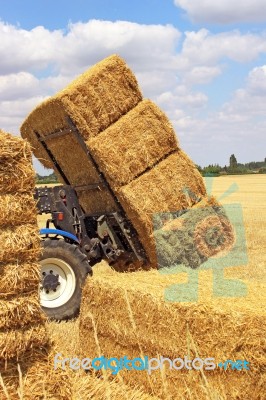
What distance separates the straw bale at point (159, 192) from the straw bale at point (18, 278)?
284cm

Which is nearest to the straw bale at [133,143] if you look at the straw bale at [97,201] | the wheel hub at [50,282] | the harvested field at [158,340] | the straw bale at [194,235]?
the straw bale at [97,201]

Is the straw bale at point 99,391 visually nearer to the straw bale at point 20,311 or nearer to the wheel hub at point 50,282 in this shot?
the straw bale at point 20,311

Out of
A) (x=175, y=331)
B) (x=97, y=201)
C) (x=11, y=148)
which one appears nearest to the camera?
(x=11, y=148)

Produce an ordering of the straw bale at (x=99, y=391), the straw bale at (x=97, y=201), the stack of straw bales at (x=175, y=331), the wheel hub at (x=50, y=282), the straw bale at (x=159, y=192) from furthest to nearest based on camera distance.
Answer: the straw bale at (x=97, y=201)
the wheel hub at (x=50, y=282)
the straw bale at (x=159, y=192)
the straw bale at (x=99, y=391)
the stack of straw bales at (x=175, y=331)

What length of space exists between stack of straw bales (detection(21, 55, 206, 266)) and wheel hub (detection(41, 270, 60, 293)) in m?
1.18

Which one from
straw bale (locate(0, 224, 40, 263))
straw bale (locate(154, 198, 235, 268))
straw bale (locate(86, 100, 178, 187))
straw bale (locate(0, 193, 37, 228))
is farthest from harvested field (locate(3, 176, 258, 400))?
straw bale (locate(86, 100, 178, 187))

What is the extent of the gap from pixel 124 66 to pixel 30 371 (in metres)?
4.47

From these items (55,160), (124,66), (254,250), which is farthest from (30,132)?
(254,250)

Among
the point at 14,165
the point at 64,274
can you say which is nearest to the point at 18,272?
the point at 14,165

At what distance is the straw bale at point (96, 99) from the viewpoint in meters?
7.07

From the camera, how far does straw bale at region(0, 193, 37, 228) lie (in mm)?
4164

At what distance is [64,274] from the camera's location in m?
7.42

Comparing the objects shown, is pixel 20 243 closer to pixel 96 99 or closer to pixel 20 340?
pixel 20 340

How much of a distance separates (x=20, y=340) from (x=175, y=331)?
4.29 feet
